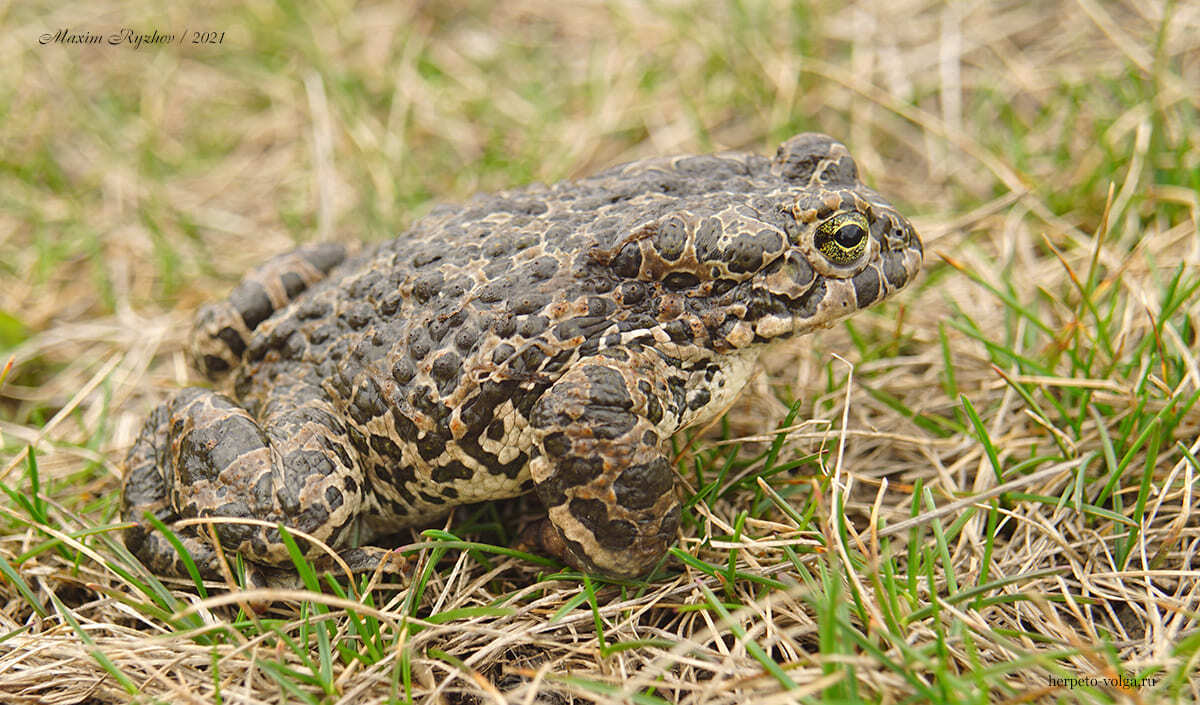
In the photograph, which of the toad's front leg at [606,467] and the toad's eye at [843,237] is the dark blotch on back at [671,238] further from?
the toad's eye at [843,237]

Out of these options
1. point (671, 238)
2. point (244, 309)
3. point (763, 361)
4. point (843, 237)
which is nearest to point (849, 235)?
point (843, 237)

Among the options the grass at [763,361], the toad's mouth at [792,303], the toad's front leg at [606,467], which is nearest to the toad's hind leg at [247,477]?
the grass at [763,361]

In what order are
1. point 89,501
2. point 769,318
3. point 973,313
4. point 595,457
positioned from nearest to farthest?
point 595,457
point 769,318
point 89,501
point 973,313

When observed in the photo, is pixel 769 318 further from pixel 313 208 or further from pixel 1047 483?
pixel 313 208

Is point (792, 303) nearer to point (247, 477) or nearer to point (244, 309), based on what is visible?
point (247, 477)

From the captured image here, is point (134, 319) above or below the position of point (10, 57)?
below

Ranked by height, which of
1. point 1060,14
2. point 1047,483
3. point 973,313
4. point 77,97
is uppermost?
point 77,97

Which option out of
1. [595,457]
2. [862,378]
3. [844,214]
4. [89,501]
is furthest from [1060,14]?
[89,501]
